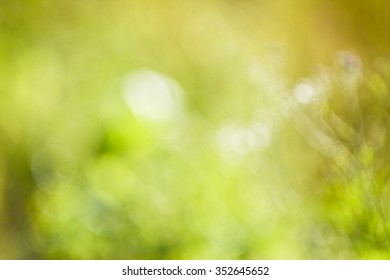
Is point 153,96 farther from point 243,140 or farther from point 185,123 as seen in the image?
point 243,140

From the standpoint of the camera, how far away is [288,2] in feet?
3.89

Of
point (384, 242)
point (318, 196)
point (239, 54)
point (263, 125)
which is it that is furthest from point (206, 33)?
point (384, 242)

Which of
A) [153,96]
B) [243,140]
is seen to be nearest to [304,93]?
[243,140]

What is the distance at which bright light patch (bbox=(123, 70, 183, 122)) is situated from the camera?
118cm

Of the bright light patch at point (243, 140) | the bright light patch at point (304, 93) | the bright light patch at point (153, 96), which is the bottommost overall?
the bright light patch at point (243, 140)

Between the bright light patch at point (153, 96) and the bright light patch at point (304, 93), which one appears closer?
the bright light patch at point (304, 93)

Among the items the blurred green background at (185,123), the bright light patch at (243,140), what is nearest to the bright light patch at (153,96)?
the blurred green background at (185,123)

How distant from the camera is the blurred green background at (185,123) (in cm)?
108

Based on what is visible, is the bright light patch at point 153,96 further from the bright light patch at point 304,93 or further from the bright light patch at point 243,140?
the bright light patch at point 304,93

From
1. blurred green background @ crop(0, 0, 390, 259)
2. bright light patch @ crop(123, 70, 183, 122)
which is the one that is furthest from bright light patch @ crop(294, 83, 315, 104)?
bright light patch @ crop(123, 70, 183, 122)

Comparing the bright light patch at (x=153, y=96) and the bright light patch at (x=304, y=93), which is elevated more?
the bright light patch at (x=153, y=96)

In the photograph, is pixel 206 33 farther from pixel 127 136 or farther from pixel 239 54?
pixel 127 136
